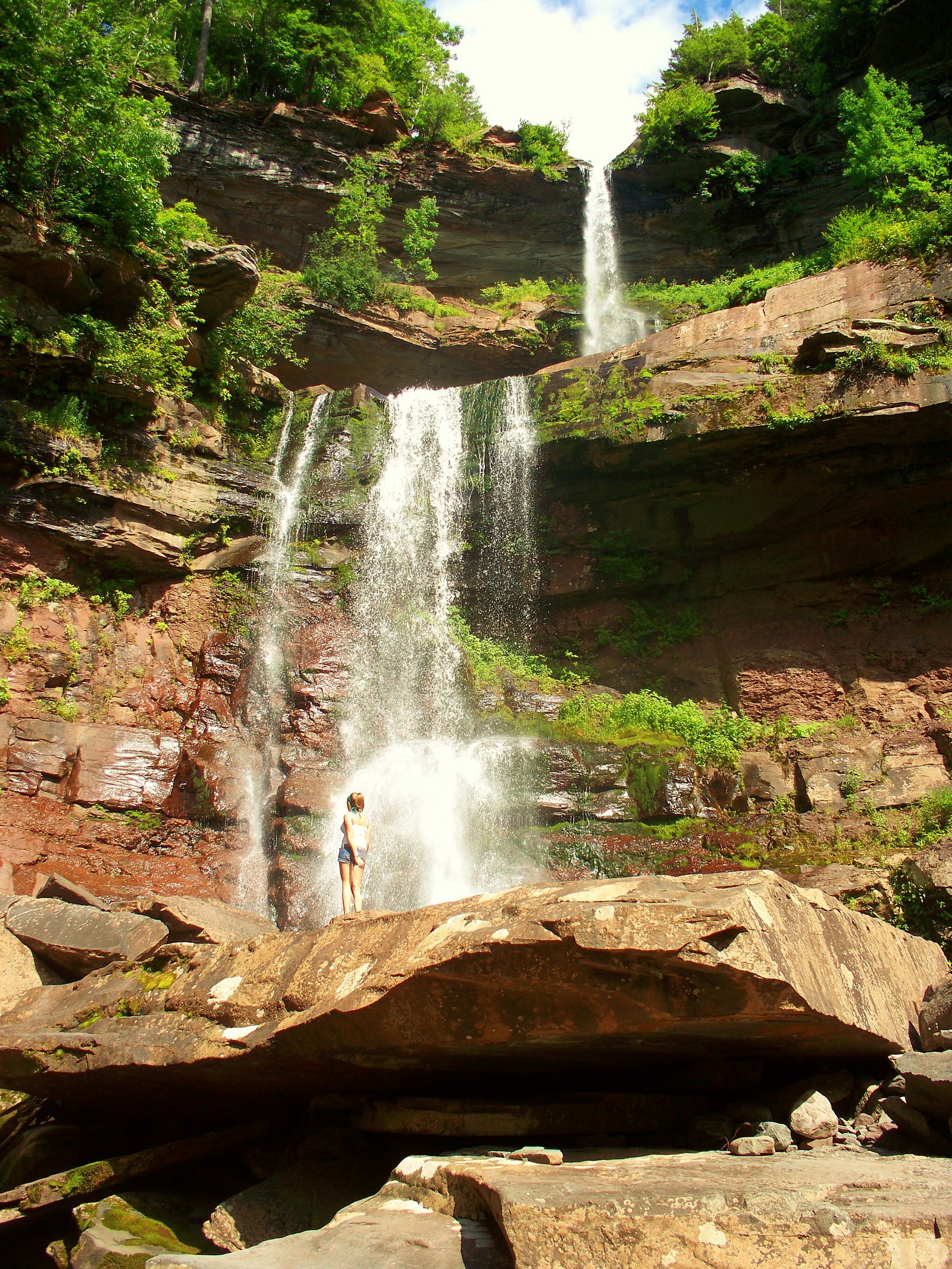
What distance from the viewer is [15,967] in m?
5.62

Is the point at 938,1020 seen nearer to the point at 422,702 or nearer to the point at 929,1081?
the point at 929,1081

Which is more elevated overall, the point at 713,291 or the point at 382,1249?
the point at 713,291

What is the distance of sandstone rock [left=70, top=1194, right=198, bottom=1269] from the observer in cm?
364

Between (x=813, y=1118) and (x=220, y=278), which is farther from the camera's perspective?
(x=220, y=278)

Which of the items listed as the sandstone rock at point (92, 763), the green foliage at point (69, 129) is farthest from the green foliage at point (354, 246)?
the sandstone rock at point (92, 763)

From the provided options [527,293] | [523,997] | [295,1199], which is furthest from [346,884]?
[527,293]

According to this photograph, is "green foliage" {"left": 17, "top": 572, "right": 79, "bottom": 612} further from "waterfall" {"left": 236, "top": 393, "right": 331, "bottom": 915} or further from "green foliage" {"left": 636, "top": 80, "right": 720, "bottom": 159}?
"green foliage" {"left": 636, "top": 80, "right": 720, "bottom": 159}

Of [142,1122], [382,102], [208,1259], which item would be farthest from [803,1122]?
[382,102]

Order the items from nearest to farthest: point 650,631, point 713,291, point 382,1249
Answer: point 382,1249, point 650,631, point 713,291

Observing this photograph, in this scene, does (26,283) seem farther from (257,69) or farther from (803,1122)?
(257,69)

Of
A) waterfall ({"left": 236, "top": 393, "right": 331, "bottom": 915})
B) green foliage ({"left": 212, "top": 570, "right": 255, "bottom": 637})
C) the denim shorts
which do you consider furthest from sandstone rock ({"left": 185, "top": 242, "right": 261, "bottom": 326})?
the denim shorts

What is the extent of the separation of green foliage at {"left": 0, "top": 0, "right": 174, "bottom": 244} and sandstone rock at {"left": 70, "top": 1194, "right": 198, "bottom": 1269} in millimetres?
13522

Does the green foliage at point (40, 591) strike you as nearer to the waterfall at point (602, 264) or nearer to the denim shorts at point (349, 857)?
the denim shorts at point (349, 857)

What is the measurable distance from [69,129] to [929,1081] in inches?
633
